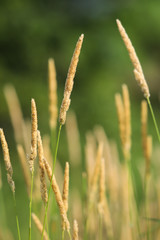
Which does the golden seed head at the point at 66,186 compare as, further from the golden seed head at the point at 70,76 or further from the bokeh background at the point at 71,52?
the bokeh background at the point at 71,52

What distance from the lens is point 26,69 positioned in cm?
423

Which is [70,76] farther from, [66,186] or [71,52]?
[71,52]

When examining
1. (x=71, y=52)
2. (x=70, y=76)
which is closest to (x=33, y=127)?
(x=70, y=76)

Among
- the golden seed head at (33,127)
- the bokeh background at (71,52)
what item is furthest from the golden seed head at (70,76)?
the bokeh background at (71,52)

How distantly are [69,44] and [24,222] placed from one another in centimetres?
183

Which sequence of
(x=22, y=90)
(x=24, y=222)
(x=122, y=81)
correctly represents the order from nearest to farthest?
(x=24, y=222) → (x=22, y=90) → (x=122, y=81)

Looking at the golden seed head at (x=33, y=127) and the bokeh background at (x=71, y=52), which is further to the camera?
the bokeh background at (x=71, y=52)

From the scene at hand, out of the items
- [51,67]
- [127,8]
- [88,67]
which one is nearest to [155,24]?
[127,8]

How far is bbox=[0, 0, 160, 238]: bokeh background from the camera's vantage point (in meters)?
4.02

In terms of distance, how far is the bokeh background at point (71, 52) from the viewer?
13.2 ft

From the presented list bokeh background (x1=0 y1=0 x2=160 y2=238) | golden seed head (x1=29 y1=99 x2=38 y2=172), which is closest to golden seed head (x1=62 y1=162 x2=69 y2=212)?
golden seed head (x1=29 y1=99 x2=38 y2=172)

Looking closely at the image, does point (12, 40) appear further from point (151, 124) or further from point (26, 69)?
point (151, 124)

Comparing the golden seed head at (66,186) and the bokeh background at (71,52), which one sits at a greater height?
the bokeh background at (71,52)

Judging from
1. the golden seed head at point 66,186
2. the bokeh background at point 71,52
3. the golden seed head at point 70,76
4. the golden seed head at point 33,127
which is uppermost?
the bokeh background at point 71,52
